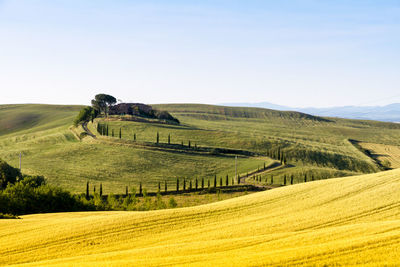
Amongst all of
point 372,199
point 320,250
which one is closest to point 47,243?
point 320,250

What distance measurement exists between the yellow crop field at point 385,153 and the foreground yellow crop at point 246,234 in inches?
3657

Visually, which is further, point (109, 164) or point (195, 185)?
point (109, 164)

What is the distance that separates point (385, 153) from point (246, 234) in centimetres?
13502

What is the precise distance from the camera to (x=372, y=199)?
3291 cm

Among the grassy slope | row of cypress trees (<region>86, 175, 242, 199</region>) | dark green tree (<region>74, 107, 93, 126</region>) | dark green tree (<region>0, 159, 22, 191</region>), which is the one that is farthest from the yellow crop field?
dark green tree (<region>74, 107, 93, 126</region>)

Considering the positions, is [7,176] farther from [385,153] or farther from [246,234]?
[385,153]

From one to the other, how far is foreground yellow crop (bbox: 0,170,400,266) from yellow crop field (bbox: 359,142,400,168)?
305 feet

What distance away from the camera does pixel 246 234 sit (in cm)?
2503

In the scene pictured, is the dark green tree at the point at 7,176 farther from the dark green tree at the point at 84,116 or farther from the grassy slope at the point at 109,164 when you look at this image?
the dark green tree at the point at 84,116

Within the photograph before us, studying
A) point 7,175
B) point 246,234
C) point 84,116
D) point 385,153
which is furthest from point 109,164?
point 385,153

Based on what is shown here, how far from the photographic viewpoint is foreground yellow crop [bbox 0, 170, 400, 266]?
1703cm

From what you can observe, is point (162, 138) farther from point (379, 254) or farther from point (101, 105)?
point (379, 254)

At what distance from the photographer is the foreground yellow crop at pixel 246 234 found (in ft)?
55.9

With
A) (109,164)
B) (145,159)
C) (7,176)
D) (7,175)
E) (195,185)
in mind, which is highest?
(7,175)
